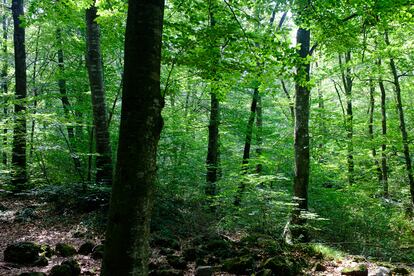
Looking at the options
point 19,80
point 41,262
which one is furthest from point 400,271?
point 19,80

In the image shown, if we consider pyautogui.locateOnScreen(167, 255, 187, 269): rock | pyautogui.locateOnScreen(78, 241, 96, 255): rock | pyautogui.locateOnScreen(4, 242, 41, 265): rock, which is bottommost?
pyautogui.locateOnScreen(167, 255, 187, 269): rock

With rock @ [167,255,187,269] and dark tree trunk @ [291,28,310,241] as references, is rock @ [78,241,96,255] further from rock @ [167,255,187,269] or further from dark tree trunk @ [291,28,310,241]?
dark tree trunk @ [291,28,310,241]

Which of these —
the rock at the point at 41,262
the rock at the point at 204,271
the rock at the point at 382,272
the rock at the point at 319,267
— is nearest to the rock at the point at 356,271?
the rock at the point at 382,272

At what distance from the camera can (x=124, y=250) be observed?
292cm

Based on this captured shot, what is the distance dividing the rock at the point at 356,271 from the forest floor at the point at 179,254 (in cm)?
2

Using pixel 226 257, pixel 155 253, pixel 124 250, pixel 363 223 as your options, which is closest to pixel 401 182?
pixel 363 223

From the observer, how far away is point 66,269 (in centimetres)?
459

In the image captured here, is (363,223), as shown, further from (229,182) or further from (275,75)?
(275,75)

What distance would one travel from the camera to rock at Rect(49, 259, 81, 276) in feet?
14.8

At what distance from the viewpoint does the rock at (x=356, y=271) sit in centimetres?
579

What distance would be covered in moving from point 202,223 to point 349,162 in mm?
11153

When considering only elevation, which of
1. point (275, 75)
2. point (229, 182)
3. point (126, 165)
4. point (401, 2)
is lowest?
point (229, 182)

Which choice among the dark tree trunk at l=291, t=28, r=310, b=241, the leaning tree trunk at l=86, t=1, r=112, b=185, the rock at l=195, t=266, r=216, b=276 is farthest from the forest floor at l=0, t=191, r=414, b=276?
the leaning tree trunk at l=86, t=1, r=112, b=185

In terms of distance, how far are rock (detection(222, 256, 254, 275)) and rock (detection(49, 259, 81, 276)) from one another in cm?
Answer: 245
